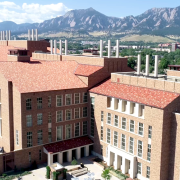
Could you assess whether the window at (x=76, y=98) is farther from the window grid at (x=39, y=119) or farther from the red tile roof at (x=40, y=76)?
the window grid at (x=39, y=119)

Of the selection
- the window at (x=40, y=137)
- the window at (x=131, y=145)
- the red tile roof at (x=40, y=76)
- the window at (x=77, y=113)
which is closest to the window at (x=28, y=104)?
the red tile roof at (x=40, y=76)

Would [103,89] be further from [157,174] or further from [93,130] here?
[157,174]

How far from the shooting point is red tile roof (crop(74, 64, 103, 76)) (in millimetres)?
52231

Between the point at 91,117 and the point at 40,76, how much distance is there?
11903mm

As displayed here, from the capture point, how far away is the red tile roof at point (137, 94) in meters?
38.6

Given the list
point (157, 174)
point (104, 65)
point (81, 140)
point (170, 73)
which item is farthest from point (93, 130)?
point (170, 73)

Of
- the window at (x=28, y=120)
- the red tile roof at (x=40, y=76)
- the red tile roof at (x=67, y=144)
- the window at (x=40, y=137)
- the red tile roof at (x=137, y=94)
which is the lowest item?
the red tile roof at (x=67, y=144)

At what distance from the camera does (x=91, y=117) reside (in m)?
51.1

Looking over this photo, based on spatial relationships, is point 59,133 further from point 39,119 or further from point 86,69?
point 86,69

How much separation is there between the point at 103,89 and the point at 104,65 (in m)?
6.14

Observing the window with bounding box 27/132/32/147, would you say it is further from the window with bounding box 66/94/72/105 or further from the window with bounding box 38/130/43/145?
the window with bounding box 66/94/72/105

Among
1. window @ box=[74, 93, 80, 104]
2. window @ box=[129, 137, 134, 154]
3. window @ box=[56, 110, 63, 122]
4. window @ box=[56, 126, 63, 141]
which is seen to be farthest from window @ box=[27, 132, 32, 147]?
window @ box=[129, 137, 134, 154]

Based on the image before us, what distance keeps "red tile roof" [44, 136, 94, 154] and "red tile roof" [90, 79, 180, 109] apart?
29.6 ft

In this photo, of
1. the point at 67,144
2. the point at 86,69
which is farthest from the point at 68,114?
the point at 86,69
